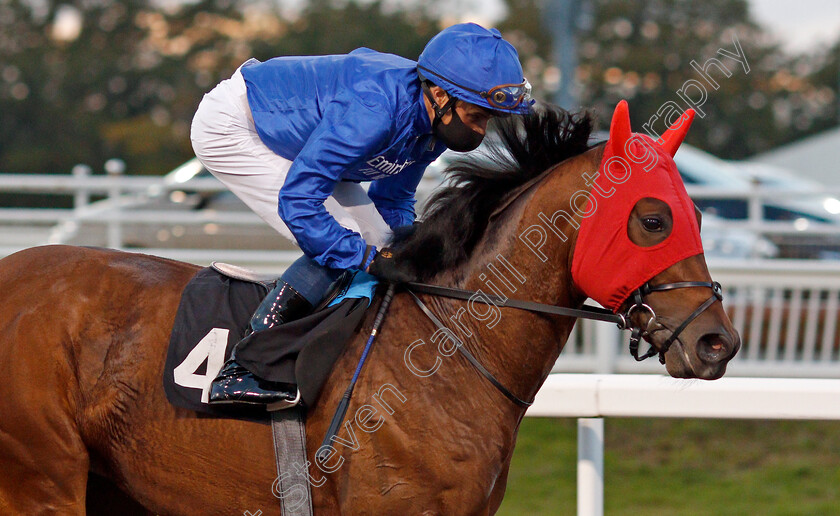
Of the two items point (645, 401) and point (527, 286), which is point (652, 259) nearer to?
point (527, 286)

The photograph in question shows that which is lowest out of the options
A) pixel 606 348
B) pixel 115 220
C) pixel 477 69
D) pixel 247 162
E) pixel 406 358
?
pixel 406 358

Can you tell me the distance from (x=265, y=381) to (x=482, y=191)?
0.82m

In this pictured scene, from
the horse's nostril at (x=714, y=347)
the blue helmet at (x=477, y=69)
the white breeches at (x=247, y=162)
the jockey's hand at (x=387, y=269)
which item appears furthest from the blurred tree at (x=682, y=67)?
the horse's nostril at (x=714, y=347)

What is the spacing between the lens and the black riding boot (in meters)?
2.58

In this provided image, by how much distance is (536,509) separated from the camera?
4.87 meters

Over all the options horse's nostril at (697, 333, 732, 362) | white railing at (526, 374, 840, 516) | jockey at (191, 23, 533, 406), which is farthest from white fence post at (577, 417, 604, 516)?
jockey at (191, 23, 533, 406)

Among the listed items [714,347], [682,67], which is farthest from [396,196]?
[682,67]

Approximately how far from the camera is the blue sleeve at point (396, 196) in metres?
3.14

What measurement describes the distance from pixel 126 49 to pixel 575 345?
33.9 metres

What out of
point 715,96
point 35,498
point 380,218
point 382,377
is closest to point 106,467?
point 35,498

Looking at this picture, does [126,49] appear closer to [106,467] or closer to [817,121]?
[817,121]

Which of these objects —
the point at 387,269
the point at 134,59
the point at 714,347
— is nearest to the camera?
the point at 714,347

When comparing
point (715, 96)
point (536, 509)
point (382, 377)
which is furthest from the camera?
point (715, 96)

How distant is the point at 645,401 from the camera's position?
3.22 meters
